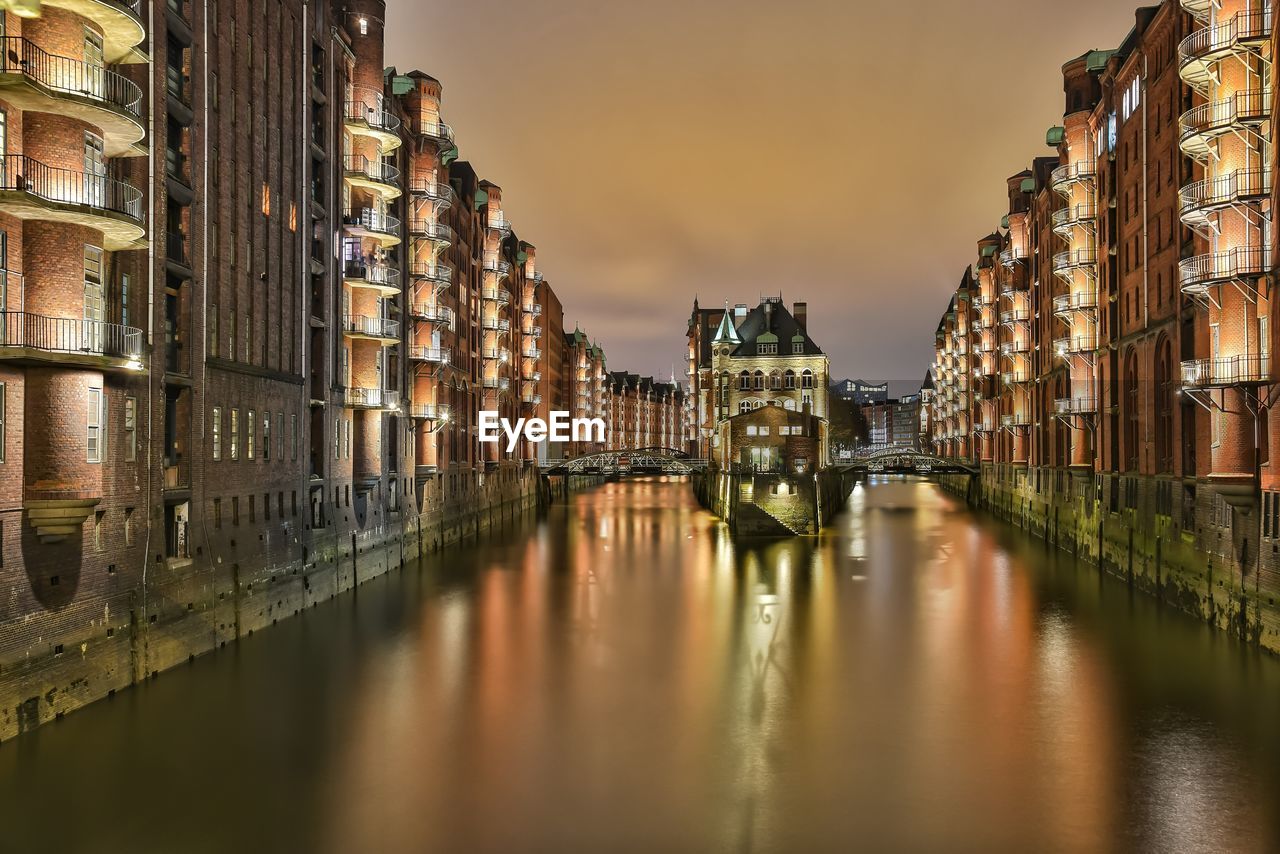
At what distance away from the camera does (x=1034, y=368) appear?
6612 centimetres

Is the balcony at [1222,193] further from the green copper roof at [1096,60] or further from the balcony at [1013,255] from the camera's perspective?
the balcony at [1013,255]

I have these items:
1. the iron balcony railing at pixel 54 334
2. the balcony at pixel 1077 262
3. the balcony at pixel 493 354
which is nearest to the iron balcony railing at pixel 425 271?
the balcony at pixel 493 354

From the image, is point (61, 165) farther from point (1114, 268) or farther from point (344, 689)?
point (1114, 268)

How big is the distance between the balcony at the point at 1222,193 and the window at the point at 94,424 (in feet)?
93.7

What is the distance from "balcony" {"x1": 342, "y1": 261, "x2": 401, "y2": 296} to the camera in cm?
3837

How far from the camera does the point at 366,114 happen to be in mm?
38781

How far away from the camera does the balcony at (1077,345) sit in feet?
157

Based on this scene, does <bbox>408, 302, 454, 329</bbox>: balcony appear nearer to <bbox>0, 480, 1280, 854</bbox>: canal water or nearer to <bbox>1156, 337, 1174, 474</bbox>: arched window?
<bbox>0, 480, 1280, 854</bbox>: canal water

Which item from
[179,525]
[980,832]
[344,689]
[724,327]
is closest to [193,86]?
[179,525]

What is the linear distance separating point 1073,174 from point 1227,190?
2297 cm

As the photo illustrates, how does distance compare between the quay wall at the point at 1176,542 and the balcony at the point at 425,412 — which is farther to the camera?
the balcony at the point at 425,412

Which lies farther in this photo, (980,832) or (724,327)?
(724,327)

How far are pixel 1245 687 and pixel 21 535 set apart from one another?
90.4ft

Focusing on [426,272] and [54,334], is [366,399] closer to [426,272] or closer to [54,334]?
[426,272]
